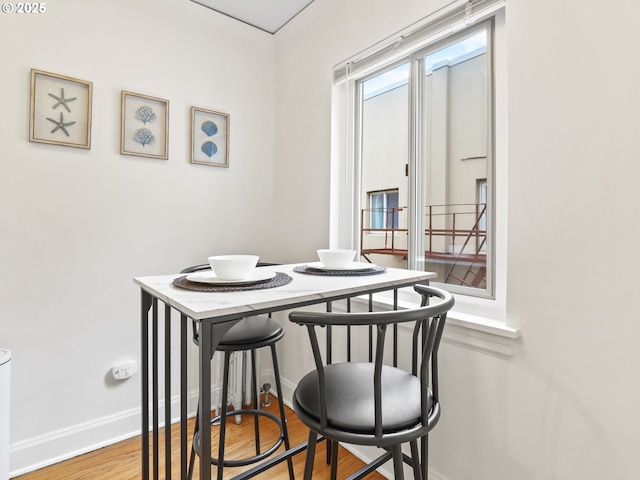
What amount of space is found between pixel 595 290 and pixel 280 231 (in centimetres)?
180

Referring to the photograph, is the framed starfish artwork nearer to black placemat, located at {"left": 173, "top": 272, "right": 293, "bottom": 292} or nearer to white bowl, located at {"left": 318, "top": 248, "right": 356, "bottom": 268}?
black placemat, located at {"left": 173, "top": 272, "right": 293, "bottom": 292}

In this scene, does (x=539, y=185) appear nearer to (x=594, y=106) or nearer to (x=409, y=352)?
(x=594, y=106)

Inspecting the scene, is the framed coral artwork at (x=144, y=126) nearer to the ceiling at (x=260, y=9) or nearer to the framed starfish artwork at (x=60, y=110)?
the framed starfish artwork at (x=60, y=110)

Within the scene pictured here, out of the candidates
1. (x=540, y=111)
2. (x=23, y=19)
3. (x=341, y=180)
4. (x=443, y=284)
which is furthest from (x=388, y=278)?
(x=23, y=19)

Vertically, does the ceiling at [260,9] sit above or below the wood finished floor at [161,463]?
above

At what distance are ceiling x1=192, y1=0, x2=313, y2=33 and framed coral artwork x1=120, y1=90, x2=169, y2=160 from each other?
700 mm

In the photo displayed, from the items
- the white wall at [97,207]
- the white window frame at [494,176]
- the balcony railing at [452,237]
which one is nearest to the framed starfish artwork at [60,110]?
the white wall at [97,207]

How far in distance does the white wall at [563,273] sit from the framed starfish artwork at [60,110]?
6.41 feet

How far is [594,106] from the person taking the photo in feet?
3.48

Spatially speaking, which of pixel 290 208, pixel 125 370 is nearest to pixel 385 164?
pixel 290 208

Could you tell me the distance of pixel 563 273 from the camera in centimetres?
112

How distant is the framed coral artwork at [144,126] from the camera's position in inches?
75.0

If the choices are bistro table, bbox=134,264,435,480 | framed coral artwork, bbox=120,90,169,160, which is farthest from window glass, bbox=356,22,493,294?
framed coral artwork, bbox=120,90,169,160

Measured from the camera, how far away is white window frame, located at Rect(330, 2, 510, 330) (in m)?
1.38
